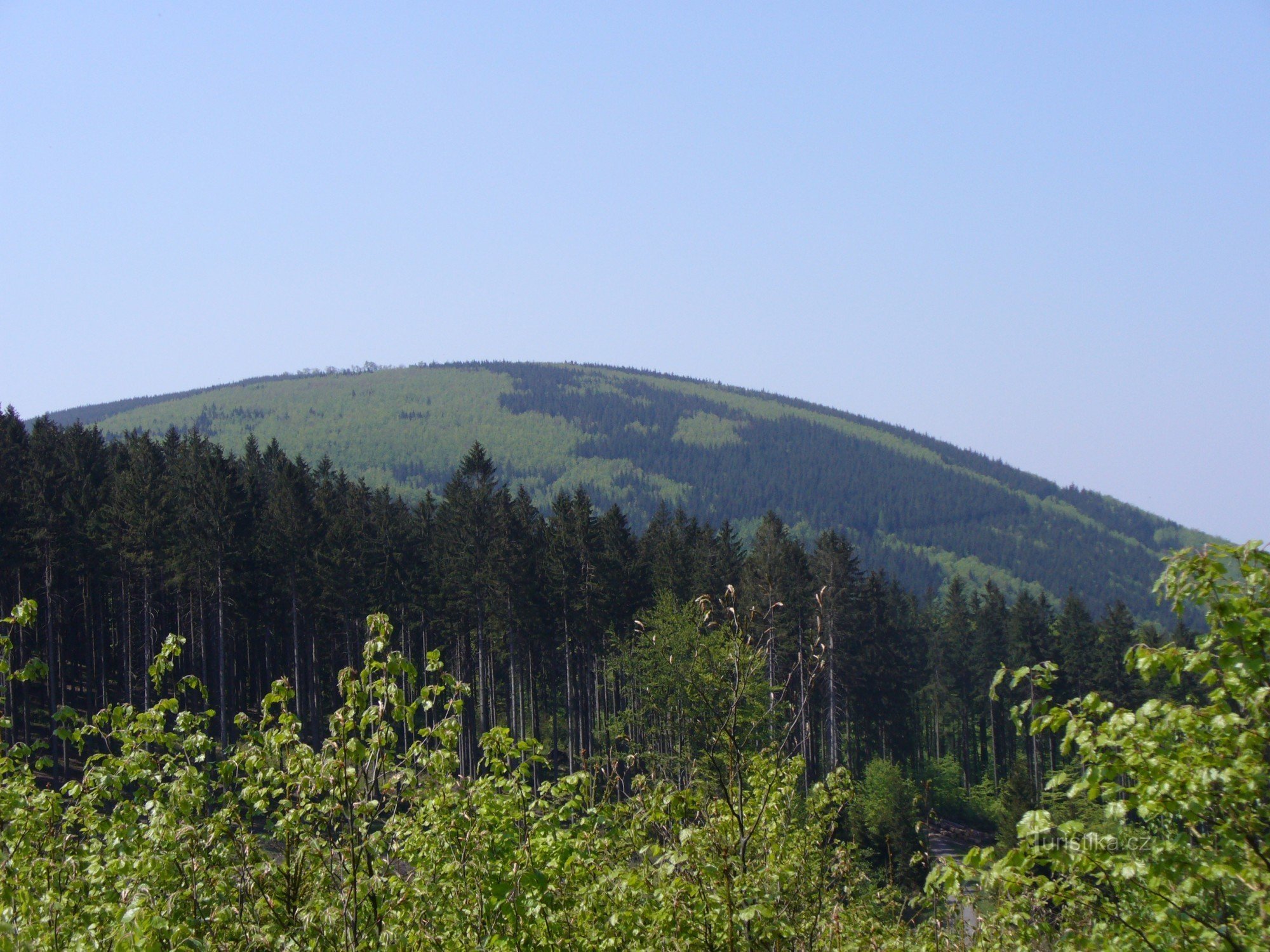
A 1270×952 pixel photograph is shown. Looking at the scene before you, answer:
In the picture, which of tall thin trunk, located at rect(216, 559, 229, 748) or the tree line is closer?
tall thin trunk, located at rect(216, 559, 229, 748)

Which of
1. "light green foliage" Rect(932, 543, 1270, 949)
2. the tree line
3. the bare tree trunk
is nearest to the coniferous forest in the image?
"light green foliage" Rect(932, 543, 1270, 949)

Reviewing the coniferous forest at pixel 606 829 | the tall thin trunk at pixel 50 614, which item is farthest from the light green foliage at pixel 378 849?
the tall thin trunk at pixel 50 614

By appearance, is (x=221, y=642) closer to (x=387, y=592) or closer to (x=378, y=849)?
(x=387, y=592)

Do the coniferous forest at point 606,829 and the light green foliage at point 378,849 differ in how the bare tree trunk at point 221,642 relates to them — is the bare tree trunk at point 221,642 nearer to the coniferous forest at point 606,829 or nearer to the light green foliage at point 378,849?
the coniferous forest at point 606,829

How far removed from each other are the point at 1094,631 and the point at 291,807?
6985 cm

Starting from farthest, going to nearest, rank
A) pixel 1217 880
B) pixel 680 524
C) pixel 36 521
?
pixel 680 524 → pixel 36 521 → pixel 1217 880

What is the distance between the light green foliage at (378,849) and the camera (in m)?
5.69

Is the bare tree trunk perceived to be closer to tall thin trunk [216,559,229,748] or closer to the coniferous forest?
tall thin trunk [216,559,229,748]

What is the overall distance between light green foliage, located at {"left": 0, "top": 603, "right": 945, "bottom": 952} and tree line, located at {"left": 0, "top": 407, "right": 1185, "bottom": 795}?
2601 cm

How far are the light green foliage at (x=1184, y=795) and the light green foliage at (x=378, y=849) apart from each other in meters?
1.61

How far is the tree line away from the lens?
1654 inches

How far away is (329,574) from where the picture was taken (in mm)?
46500

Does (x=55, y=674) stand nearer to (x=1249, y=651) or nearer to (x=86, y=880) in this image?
(x=86, y=880)

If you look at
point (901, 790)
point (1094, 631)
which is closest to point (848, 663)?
point (901, 790)
